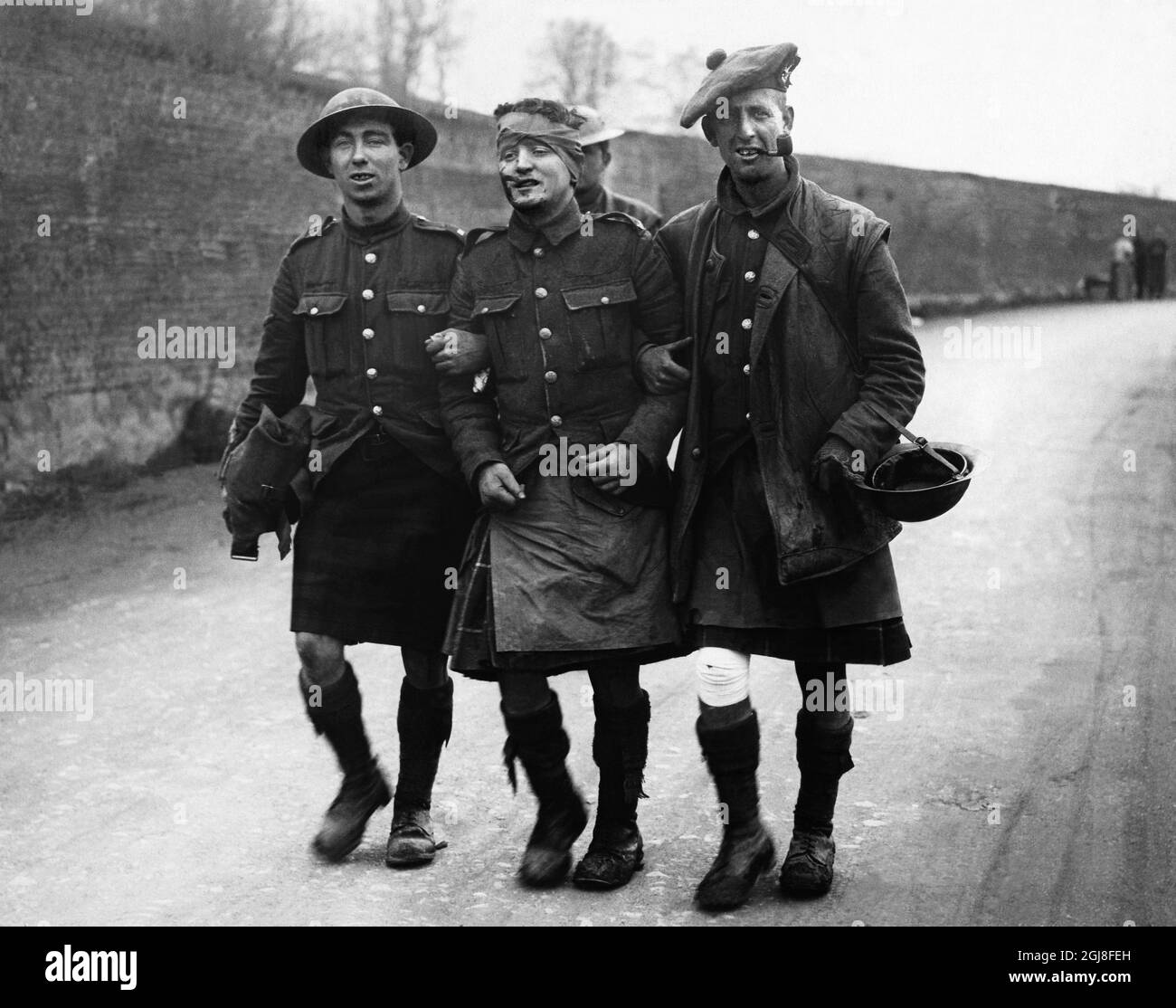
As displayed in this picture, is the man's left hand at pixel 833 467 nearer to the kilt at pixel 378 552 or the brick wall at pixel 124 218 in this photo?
the kilt at pixel 378 552

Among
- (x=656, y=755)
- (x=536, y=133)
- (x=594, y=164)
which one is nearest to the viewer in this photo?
(x=536, y=133)

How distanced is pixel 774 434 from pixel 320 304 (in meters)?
1.44

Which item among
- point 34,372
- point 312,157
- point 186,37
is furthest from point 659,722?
point 186,37

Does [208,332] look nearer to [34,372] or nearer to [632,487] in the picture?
[34,372]

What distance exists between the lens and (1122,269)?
25.6m

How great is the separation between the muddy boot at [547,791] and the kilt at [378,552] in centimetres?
47

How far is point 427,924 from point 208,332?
8548mm

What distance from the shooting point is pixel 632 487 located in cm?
428

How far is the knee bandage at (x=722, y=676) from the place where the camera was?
13.8 ft

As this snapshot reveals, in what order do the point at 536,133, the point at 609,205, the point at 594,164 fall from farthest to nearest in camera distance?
the point at 609,205 < the point at 594,164 < the point at 536,133

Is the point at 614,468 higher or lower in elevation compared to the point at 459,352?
lower

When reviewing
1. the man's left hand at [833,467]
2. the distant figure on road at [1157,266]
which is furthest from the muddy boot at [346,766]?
the distant figure on road at [1157,266]

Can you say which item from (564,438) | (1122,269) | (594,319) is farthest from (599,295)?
(1122,269)

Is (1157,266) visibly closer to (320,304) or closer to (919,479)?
(919,479)
